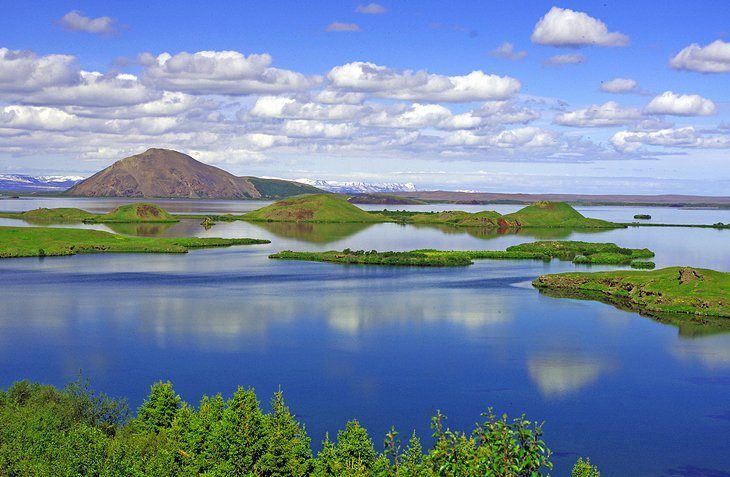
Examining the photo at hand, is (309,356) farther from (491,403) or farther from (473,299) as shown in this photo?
(473,299)

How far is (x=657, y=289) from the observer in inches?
4488

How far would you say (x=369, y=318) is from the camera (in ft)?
322

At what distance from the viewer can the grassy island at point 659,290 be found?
4092 inches

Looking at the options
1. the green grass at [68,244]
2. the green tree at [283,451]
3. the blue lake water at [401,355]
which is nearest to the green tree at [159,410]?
the green tree at [283,451]

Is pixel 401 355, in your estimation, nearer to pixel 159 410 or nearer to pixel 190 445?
pixel 159 410

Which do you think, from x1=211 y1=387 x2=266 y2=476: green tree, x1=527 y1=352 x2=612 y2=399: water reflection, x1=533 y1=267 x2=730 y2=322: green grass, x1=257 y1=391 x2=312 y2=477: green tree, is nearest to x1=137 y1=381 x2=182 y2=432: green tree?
x1=211 y1=387 x2=266 y2=476: green tree

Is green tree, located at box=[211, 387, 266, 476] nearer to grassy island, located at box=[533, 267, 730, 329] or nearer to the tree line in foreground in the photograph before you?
the tree line in foreground

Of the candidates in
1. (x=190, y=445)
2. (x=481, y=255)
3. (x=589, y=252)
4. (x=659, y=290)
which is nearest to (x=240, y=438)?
(x=190, y=445)

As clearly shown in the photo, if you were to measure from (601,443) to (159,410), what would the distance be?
2997 cm

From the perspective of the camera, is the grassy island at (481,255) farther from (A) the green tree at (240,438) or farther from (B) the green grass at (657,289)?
(A) the green tree at (240,438)

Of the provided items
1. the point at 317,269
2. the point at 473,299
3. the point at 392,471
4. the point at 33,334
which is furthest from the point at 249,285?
the point at 392,471

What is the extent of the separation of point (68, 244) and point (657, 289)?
428ft

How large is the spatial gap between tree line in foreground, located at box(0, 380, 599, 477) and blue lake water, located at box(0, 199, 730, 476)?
9.04 m

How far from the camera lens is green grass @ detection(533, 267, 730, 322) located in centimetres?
10506
